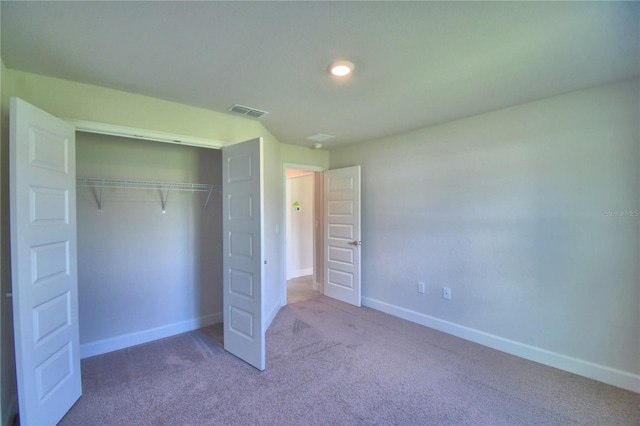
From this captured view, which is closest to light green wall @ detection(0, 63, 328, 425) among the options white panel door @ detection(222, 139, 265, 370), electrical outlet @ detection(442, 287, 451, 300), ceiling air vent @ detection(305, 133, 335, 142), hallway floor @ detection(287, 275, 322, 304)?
white panel door @ detection(222, 139, 265, 370)

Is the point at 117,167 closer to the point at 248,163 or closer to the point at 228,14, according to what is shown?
the point at 248,163

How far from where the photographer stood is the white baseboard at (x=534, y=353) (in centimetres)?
232

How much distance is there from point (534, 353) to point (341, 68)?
3146 mm

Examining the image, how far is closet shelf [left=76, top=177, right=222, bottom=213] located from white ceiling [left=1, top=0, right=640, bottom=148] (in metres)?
0.98

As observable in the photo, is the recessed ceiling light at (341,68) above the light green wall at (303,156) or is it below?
above

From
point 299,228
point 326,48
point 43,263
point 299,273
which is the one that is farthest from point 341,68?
point 299,273

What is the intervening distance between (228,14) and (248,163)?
51.6 inches

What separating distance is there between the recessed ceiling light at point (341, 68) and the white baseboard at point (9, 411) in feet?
10.2

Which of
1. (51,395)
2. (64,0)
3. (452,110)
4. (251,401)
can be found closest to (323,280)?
(251,401)

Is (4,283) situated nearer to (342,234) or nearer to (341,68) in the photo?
(341,68)

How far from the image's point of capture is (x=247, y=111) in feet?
9.61

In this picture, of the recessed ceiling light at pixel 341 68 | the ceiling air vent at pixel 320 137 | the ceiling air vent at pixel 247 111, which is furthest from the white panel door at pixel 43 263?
the ceiling air vent at pixel 320 137

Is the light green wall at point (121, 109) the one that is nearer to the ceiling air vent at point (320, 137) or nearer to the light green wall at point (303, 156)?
the ceiling air vent at point (320, 137)

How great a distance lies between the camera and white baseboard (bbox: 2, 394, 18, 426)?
1.82m
